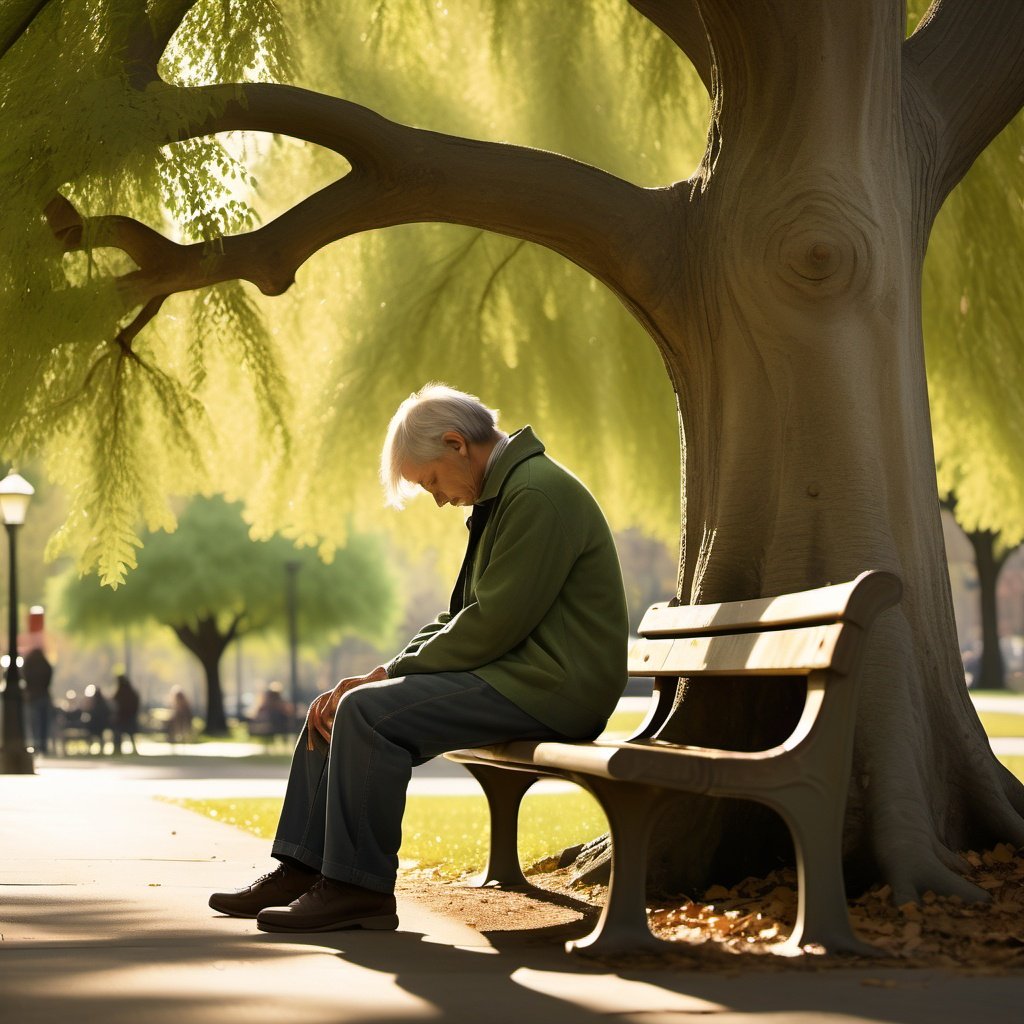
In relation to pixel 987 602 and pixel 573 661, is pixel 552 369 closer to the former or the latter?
pixel 573 661

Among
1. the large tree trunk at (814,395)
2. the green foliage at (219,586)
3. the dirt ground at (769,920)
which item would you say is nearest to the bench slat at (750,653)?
the large tree trunk at (814,395)

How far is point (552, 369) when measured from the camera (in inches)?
463

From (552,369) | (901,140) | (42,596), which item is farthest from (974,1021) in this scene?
(42,596)

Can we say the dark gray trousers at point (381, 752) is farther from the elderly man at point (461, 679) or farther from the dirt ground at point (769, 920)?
the dirt ground at point (769, 920)

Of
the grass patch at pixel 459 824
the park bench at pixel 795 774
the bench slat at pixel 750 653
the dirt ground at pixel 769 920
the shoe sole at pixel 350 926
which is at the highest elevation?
the bench slat at pixel 750 653

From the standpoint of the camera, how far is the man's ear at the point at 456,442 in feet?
16.4

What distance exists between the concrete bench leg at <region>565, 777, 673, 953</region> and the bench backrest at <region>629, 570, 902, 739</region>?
1.78 ft

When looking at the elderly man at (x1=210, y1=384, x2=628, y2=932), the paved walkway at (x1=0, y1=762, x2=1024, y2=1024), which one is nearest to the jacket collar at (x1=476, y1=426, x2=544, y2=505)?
the elderly man at (x1=210, y1=384, x2=628, y2=932)

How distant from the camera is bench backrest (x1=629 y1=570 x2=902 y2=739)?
4051 millimetres

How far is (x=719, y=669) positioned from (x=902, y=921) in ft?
2.94

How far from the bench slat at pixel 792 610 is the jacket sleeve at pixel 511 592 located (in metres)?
0.57

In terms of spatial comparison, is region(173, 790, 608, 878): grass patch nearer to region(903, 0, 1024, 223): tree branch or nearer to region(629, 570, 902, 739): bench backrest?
region(629, 570, 902, 739): bench backrest

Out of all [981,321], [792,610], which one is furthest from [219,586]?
[792,610]

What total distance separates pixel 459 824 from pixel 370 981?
19.3ft
